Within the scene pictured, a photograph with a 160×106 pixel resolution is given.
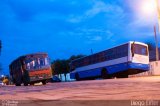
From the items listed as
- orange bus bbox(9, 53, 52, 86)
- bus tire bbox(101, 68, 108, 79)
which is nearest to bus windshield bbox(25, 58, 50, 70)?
orange bus bbox(9, 53, 52, 86)

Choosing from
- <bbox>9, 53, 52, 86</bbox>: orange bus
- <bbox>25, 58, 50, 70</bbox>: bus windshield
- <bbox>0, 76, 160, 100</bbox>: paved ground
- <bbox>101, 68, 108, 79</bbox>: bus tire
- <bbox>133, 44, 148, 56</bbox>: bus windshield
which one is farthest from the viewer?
<bbox>101, 68, 108, 79</bbox>: bus tire

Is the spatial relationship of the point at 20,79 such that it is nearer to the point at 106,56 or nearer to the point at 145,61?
the point at 106,56

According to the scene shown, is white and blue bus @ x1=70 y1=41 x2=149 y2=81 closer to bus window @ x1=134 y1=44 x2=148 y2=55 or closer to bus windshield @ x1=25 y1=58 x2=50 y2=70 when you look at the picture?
bus window @ x1=134 y1=44 x2=148 y2=55

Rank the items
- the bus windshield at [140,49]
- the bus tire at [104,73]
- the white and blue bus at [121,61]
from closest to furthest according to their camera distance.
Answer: the white and blue bus at [121,61]
the bus windshield at [140,49]
the bus tire at [104,73]

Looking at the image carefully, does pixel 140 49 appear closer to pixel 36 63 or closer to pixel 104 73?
pixel 104 73

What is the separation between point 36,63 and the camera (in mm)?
35188

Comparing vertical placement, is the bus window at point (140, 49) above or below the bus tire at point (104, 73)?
above

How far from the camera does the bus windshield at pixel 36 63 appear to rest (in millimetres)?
34906

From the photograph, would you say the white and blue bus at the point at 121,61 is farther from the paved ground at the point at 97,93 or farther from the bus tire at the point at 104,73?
the paved ground at the point at 97,93

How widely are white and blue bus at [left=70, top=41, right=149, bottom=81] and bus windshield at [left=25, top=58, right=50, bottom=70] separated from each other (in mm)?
7630

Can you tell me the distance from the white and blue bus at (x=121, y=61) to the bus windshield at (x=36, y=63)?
763cm

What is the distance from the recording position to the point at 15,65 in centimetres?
4072

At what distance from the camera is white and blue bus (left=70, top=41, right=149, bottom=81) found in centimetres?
3678

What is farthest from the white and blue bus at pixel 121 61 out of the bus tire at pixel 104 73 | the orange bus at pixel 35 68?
the orange bus at pixel 35 68
